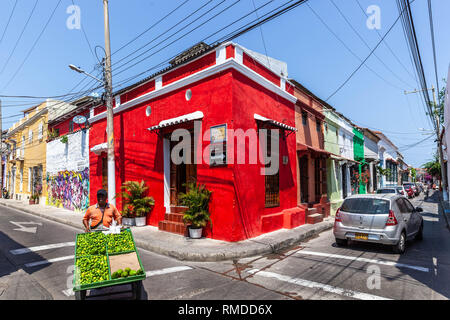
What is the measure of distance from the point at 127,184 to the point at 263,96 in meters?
6.30

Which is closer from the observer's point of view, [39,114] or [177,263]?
[177,263]

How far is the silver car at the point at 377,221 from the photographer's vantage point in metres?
6.78

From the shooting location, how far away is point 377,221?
22.7 feet

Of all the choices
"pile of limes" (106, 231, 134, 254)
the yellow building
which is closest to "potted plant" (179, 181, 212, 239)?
"pile of limes" (106, 231, 134, 254)

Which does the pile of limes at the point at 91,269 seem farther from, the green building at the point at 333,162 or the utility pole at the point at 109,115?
the green building at the point at 333,162

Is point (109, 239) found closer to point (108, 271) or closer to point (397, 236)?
point (108, 271)

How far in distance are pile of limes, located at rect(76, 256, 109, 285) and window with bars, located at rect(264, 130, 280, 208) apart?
6419 millimetres

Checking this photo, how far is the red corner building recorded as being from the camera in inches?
320

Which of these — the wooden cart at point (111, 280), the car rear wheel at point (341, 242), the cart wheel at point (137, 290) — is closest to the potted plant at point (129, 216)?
the wooden cart at point (111, 280)

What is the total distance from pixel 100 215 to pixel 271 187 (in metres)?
6.26

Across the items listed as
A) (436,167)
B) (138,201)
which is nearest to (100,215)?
(138,201)

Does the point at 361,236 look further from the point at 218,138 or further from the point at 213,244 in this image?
the point at 218,138
